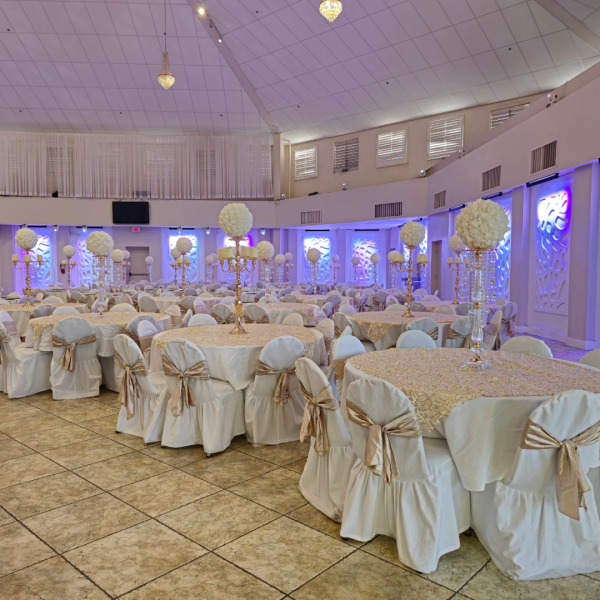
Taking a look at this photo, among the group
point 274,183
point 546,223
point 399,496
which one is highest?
point 274,183

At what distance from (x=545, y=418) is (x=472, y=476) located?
1.52 feet

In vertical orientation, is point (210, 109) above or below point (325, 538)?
above

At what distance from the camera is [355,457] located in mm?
2594

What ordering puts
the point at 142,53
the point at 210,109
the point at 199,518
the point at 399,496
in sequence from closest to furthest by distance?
the point at 399,496 < the point at 199,518 < the point at 142,53 < the point at 210,109

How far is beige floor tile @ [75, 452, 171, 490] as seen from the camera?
3.19m

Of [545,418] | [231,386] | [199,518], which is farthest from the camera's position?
[231,386]

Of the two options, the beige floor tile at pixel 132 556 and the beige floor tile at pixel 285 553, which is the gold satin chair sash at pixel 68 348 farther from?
the beige floor tile at pixel 285 553

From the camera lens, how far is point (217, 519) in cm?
271

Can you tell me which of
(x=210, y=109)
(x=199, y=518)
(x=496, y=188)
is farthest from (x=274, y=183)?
(x=199, y=518)

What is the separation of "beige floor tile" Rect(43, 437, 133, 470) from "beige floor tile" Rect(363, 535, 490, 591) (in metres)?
2.06

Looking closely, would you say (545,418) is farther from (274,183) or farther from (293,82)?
(274,183)

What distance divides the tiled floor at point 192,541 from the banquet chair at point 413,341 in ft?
3.66

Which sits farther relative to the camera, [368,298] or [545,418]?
[368,298]
